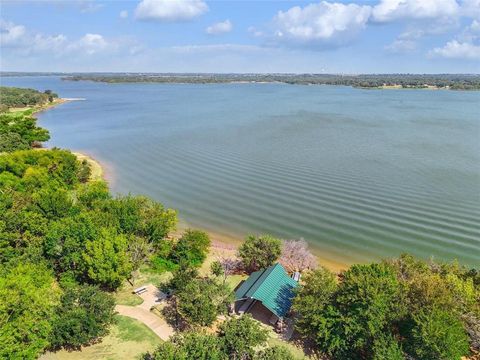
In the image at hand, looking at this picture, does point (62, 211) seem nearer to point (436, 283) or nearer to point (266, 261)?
point (266, 261)

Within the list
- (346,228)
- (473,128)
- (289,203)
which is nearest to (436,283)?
(346,228)

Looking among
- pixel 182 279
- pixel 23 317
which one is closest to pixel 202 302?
pixel 182 279

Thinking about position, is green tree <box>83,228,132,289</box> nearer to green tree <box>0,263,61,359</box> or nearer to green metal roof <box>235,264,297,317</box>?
green tree <box>0,263,61,359</box>

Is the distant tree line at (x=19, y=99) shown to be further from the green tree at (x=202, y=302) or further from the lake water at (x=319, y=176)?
the green tree at (x=202, y=302)

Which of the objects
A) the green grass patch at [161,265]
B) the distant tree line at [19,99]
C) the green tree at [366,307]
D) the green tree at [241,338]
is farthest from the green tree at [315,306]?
the distant tree line at [19,99]

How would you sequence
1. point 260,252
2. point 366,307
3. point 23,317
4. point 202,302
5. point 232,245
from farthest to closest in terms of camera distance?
point 232,245, point 260,252, point 202,302, point 366,307, point 23,317

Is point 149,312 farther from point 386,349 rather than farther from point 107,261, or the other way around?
point 386,349
